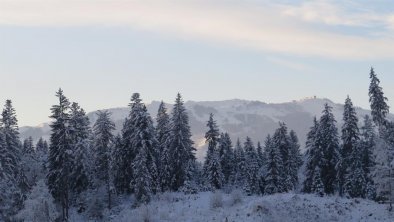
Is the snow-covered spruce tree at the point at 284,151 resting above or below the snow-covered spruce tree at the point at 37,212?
above

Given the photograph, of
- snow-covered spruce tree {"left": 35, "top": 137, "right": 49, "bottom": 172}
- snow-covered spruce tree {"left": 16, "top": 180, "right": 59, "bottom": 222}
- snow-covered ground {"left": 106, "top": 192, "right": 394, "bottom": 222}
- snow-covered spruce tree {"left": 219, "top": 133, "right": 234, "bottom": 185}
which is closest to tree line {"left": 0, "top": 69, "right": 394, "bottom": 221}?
snow-covered spruce tree {"left": 16, "top": 180, "right": 59, "bottom": 222}

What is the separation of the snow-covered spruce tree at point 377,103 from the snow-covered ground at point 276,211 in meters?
24.0

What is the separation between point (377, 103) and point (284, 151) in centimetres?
1876

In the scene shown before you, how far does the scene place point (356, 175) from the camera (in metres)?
68.5

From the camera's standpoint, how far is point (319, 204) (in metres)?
46.5

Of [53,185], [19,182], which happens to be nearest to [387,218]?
[53,185]

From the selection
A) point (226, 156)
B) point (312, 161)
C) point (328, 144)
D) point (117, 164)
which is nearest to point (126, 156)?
point (117, 164)

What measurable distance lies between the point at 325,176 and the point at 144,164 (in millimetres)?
24858

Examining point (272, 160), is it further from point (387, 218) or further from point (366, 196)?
point (387, 218)

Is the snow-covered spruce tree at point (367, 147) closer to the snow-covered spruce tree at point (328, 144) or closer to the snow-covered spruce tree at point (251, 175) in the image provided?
the snow-covered spruce tree at point (328, 144)

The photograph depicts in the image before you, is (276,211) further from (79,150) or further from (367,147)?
(367,147)

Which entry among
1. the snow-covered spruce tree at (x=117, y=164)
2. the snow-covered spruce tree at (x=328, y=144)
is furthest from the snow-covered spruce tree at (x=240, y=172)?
the snow-covered spruce tree at (x=117, y=164)

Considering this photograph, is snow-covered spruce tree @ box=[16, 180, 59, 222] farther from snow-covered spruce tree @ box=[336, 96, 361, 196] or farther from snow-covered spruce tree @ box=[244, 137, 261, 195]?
snow-covered spruce tree @ box=[336, 96, 361, 196]

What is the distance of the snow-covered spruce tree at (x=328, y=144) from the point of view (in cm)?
6869
